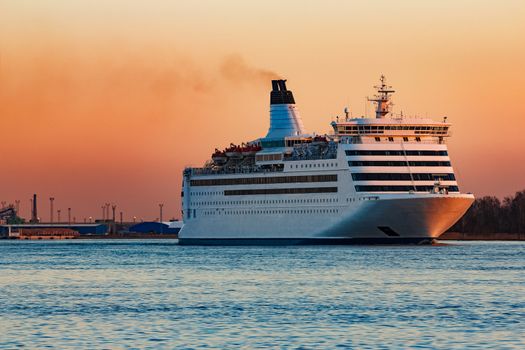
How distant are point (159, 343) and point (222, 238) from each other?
354ft

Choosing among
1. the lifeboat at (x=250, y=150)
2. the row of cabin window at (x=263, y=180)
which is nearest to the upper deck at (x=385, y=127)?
the row of cabin window at (x=263, y=180)

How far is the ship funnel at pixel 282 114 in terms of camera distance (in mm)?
156500

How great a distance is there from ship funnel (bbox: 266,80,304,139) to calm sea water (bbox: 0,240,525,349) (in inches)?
2222

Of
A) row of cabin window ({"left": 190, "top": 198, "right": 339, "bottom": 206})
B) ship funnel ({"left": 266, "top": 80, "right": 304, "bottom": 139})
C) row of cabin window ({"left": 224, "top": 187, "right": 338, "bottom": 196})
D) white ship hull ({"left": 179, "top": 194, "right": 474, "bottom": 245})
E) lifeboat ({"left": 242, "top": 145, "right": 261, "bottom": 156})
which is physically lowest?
white ship hull ({"left": 179, "top": 194, "right": 474, "bottom": 245})

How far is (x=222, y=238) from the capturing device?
506 ft

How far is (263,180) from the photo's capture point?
148m

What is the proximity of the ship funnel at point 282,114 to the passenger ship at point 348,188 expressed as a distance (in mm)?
1901

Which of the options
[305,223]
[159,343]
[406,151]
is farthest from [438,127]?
[159,343]

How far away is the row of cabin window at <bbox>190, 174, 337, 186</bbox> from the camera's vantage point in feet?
451

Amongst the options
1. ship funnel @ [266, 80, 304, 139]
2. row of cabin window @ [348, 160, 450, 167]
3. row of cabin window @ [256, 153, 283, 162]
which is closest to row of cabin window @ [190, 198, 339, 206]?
row of cabin window @ [348, 160, 450, 167]

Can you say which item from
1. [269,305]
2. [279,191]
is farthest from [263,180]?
[269,305]

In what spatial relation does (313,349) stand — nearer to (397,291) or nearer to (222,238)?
(397,291)

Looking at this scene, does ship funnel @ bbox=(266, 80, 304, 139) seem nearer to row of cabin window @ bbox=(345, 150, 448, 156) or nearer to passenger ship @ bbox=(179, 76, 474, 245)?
passenger ship @ bbox=(179, 76, 474, 245)

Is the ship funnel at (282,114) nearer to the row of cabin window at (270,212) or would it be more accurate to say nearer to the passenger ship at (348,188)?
the passenger ship at (348,188)
